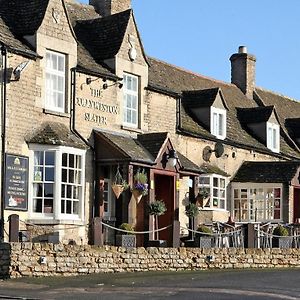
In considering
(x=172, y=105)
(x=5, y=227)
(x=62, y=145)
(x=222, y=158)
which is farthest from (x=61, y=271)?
(x=222, y=158)

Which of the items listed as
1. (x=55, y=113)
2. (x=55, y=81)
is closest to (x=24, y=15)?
(x=55, y=81)

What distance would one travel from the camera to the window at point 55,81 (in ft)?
87.8

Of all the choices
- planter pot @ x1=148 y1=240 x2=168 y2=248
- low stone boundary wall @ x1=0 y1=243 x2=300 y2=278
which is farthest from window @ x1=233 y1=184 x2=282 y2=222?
planter pot @ x1=148 y1=240 x2=168 y2=248

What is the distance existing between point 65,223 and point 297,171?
13800mm

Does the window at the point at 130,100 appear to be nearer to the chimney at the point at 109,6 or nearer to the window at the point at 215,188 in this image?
the chimney at the point at 109,6

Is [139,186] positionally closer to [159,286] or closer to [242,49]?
[159,286]

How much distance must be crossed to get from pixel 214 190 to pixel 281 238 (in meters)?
5.37

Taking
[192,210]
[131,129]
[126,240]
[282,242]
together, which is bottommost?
[282,242]

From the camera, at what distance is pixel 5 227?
80.8ft

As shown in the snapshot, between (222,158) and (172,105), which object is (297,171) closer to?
(222,158)

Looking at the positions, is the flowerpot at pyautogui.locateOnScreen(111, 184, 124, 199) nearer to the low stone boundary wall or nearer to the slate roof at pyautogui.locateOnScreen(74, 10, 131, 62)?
the low stone boundary wall

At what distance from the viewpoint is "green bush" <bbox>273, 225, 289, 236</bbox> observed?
1230 inches

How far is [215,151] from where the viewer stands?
35438mm

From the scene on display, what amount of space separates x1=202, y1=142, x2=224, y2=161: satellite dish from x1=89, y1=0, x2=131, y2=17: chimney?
693 cm
